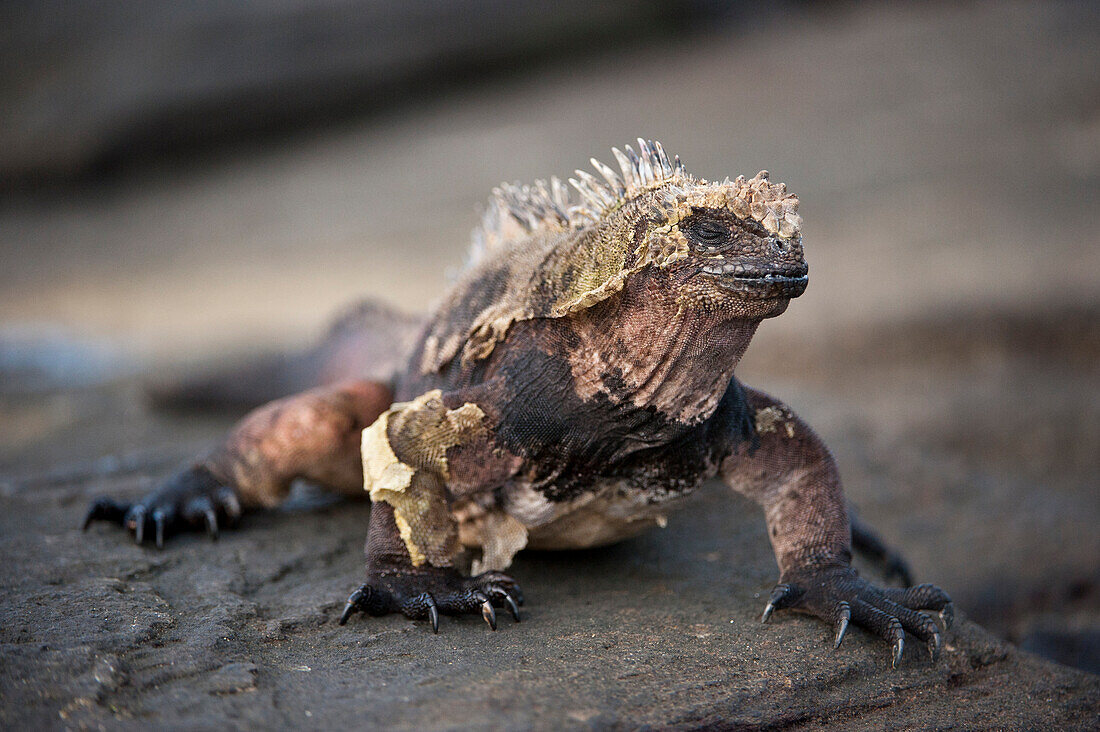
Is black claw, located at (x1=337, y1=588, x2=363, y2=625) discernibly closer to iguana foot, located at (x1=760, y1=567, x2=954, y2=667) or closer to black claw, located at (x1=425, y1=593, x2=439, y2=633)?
black claw, located at (x1=425, y1=593, x2=439, y2=633)

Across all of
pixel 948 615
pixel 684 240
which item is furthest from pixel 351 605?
pixel 948 615

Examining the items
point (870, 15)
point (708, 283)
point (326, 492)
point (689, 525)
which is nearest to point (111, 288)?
point (326, 492)

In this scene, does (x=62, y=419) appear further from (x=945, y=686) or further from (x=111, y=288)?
(x=945, y=686)

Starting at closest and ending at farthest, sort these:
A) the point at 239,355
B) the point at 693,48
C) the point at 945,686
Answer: the point at 945,686, the point at 239,355, the point at 693,48

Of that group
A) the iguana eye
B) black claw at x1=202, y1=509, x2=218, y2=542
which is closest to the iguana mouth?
the iguana eye

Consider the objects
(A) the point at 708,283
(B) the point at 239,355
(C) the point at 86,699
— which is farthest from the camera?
(B) the point at 239,355
